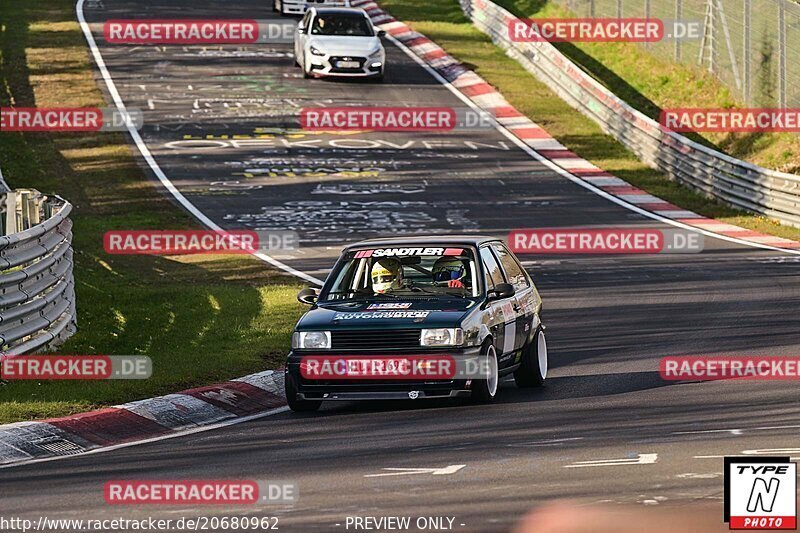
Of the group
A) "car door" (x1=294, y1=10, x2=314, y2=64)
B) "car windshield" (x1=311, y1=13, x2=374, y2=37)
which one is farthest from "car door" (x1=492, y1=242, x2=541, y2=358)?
"car door" (x1=294, y1=10, x2=314, y2=64)

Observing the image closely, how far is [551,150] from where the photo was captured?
110 ft

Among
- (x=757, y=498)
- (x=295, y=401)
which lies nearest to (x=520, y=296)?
(x=295, y=401)

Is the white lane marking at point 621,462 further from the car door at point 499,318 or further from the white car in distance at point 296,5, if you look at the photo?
the white car in distance at point 296,5

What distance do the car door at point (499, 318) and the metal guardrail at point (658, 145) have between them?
45.2 feet

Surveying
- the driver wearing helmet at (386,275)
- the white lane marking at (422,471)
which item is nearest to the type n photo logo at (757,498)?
the white lane marking at (422,471)

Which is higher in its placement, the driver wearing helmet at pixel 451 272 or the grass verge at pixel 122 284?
the driver wearing helmet at pixel 451 272

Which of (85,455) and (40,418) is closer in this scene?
(85,455)

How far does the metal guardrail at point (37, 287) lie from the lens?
45.7ft

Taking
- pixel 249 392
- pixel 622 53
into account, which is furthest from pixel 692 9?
pixel 249 392

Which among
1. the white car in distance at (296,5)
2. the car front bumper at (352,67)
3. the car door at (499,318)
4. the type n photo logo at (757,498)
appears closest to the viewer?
the type n photo logo at (757,498)

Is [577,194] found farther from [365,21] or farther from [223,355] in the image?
[223,355]

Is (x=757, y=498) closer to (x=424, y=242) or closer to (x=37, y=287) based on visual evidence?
(x=424, y=242)

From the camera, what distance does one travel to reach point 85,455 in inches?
435

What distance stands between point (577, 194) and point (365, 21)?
1076 cm
